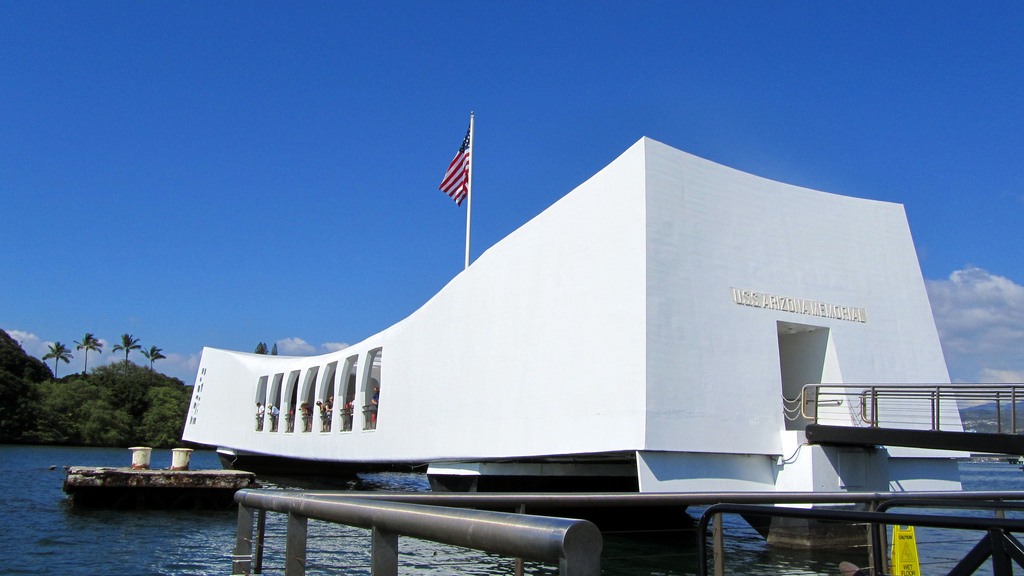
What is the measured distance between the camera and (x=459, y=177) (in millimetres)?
20609

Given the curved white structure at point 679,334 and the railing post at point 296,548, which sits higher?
the curved white structure at point 679,334

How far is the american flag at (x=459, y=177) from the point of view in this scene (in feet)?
66.9

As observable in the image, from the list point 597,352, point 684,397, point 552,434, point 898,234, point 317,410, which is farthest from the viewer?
point 317,410

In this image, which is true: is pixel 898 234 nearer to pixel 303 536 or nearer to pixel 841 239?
pixel 841 239

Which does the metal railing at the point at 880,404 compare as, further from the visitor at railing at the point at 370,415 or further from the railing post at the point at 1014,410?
the visitor at railing at the point at 370,415

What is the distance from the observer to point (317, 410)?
81.7 feet

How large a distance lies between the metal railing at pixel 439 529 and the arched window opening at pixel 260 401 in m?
29.5

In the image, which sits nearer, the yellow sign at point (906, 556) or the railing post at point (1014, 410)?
the yellow sign at point (906, 556)

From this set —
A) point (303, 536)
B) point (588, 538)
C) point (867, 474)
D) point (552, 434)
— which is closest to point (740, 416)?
point (867, 474)

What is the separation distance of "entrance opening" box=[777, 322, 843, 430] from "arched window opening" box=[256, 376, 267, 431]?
21.5m

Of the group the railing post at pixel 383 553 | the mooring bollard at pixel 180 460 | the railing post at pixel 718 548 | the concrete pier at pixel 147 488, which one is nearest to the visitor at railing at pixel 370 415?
the concrete pier at pixel 147 488

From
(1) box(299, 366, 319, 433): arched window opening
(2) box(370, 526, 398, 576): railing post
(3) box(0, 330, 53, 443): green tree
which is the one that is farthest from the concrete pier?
(3) box(0, 330, 53, 443): green tree

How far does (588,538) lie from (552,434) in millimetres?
12581

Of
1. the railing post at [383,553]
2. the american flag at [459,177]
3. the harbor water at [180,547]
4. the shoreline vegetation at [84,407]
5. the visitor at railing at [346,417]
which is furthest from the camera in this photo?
the shoreline vegetation at [84,407]
